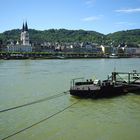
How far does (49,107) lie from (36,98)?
5.28 meters

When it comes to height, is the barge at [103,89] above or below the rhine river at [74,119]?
above

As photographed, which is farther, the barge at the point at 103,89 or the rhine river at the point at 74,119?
the barge at the point at 103,89

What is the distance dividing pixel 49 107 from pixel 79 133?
7465 mm

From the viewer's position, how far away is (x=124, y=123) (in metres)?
21.9

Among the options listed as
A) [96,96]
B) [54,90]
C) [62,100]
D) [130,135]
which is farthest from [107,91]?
[130,135]

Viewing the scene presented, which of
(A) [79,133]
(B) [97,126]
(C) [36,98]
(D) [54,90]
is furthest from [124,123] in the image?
(D) [54,90]

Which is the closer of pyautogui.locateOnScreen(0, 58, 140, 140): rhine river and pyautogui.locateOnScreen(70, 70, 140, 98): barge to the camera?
pyautogui.locateOnScreen(0, 58, 140, 140): rhine river

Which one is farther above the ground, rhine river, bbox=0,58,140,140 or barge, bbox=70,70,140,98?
barge, bbox=70,70,140,98

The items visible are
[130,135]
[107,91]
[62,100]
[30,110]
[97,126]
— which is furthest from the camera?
[107,91]

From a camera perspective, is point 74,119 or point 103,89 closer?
point 74,119

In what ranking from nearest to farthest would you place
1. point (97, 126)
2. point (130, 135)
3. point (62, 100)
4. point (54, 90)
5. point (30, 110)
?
point (130, 135)
point (97, 126)
point (30, 110)
point (62, 100)
point (54, 90)

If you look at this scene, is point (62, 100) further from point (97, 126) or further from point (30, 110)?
point (97, 126)

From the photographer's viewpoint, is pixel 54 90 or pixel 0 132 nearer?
pixel 0 132

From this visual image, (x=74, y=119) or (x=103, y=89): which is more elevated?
(x=103, y=89)
